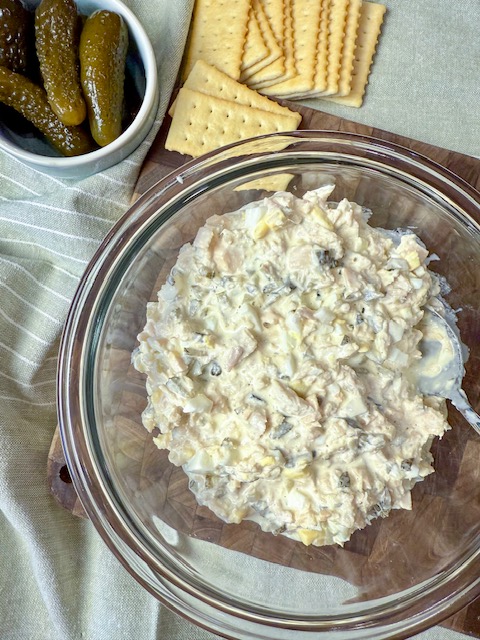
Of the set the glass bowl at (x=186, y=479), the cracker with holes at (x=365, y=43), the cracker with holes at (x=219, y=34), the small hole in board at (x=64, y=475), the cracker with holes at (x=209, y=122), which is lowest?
the small hole in board at (x=64, y=475)

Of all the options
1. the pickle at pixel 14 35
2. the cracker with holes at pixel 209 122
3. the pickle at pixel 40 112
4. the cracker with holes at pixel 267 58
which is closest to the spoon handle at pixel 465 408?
the cracker with holes at pixel 209 122

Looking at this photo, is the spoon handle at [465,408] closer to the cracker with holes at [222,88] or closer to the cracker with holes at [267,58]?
the cracker with holes at [222,88]

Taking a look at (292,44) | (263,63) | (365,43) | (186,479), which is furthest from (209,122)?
(186,479)

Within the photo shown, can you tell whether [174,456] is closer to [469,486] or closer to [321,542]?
[321,542]

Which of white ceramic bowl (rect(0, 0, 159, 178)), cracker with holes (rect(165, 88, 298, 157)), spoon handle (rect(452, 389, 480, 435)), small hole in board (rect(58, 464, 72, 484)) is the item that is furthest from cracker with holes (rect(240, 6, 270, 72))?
small hole in board (rect(58, 464, 72, 484))

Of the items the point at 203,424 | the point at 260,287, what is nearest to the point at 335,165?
the point at 260,287

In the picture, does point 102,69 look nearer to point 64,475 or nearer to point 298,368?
point 298,368
